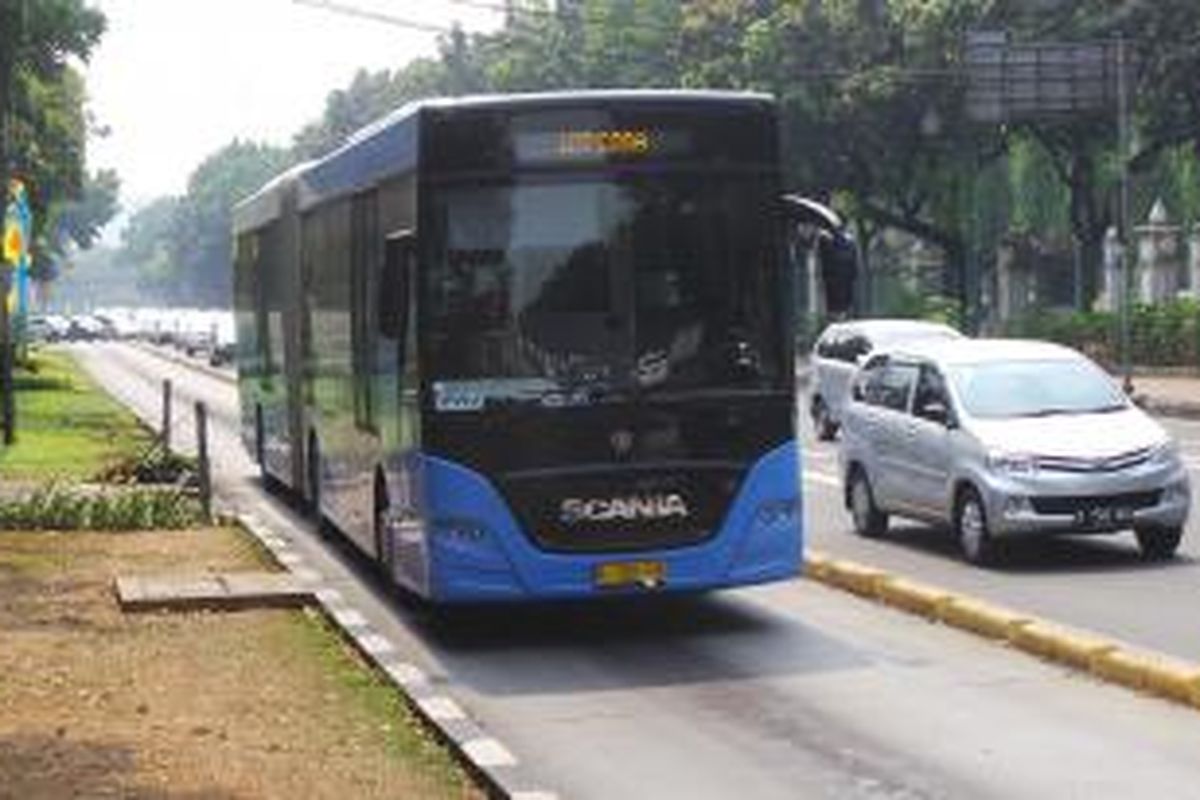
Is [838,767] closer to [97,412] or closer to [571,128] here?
[571,128]

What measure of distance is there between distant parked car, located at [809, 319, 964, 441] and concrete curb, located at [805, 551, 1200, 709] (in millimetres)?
16270

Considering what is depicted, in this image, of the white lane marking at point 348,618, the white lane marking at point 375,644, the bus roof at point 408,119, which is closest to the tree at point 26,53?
the bus roof at point 408,119

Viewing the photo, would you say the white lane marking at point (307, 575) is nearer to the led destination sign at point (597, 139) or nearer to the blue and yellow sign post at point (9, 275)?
the led destination sign at point (597, 139)

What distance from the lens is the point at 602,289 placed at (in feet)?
44.5

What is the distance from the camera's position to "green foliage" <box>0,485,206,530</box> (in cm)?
2127

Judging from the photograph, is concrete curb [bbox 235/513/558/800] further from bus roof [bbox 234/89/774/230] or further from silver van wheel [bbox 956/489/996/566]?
silver van wheel [bbox 956/489/996/566]

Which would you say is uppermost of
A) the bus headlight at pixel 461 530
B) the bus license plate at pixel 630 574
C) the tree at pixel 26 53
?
the tree at pixel 26 53

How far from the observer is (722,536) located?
13.7 m

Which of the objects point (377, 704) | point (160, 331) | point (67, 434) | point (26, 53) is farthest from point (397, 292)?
point (160, 331)

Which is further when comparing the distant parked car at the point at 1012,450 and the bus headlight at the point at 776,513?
the distant parked car at the point at 1012,450

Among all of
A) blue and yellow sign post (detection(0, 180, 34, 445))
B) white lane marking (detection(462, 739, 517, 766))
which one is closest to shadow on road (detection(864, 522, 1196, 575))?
white lane marking (detection(462, 739, 517, 766))

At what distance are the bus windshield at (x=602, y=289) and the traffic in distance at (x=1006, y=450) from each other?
3802 millimetres

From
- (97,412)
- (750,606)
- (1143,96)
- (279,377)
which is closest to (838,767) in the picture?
(750,606)

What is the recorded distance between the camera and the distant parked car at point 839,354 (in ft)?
108
